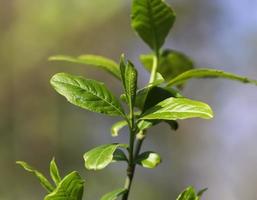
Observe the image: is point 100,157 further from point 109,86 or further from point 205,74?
point 109,86

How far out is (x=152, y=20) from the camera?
1.50 ft

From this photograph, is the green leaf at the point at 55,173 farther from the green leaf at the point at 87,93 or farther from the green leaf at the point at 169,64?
the green leaf at the point at 169,64

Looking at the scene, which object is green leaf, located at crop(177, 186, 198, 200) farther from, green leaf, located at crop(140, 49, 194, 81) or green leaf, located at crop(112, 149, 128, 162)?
green leaf, located at crop(140, 49, 194, 81)

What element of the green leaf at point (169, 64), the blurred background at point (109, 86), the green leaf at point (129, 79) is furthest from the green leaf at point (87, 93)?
the blurred background at point (109, 86)

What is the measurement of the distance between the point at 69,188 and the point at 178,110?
0.31ft

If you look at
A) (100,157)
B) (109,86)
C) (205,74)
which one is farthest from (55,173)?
(109,86)

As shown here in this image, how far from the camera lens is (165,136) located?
2900mm

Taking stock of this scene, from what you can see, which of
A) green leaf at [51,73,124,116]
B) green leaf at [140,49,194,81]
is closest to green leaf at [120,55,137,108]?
green leaf at [51,73,124,116]

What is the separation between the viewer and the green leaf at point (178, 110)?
1.16ft

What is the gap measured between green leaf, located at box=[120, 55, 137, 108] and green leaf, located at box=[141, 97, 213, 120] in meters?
0.02

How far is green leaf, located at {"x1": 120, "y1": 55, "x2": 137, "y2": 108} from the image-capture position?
0.36 metres

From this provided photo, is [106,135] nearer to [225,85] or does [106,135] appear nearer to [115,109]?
[225,85]

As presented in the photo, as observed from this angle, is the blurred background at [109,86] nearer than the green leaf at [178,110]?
No

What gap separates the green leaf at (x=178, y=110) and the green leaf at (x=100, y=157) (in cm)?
3
